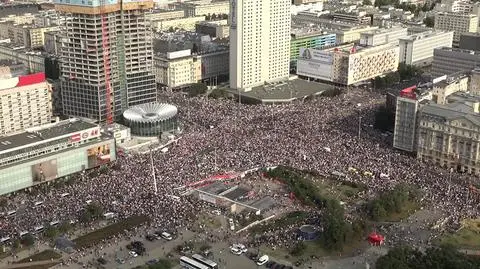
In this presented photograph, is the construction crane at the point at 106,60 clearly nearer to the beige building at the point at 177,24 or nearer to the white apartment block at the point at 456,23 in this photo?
the beige building at the point at 177,24

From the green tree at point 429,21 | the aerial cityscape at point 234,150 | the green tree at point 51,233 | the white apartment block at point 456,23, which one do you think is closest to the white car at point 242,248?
the aerial cityscape at point 234,150

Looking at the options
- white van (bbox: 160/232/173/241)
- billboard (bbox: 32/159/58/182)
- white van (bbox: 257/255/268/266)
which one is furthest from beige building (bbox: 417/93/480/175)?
billboard (bbox: 32/159/58/182)

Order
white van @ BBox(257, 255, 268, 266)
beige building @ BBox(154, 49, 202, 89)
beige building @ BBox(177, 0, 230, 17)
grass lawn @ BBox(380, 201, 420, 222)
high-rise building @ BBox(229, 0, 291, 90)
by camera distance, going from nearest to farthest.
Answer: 1. white van @ BBox(257, 255, 268, 266)
2. grass lawn @ BBox(380, 201, 420, 222)
3. high-rise building @ BBox(229, 0, 291, 90)
4. beige building @ BBox(154, 49, 202, 89)
5. beige building @ BBox(177, 0, 230, 17)

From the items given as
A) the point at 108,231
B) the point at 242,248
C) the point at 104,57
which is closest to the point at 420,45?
the point at 104,57

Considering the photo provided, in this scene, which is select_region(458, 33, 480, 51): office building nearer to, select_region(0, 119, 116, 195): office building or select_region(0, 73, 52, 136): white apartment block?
select_region(0, 119, 116, 195): office building

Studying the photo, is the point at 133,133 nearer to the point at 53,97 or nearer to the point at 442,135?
the point at 53,97

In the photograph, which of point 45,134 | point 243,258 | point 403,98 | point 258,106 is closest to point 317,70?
point 258,106
